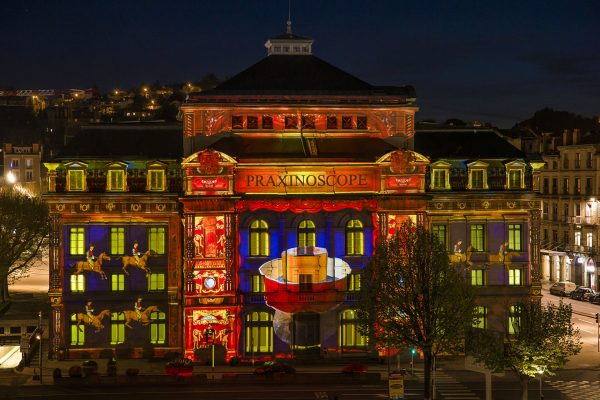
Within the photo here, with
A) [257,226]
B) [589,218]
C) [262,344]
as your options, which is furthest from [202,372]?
[589,218]

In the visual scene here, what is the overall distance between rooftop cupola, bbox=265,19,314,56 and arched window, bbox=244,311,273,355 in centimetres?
2405

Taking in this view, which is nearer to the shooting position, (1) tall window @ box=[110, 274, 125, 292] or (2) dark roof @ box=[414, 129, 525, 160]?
(1) tall window @ box=[110, 274, 125, 292]

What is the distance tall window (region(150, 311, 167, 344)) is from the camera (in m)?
79.4

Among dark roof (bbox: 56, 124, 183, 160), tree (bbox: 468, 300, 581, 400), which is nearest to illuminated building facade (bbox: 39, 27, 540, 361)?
dark roof (bbox: 56, 124, 183, 160)

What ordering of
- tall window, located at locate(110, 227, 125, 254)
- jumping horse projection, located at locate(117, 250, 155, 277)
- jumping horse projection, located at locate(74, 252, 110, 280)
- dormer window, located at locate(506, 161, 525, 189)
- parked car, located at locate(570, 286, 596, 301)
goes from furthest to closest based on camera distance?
parked car, located at locate(570, 286, 596, 301) < dormer window, located at locate(506, 161, 525, 189) < tall window, located at locate(110, 227, 125, 254) < jumping horse projection, located at locate(117, 250, 155, 277) < jumping horse projection, located at locate(74, 252, 110, 280)

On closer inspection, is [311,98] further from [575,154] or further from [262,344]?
[575,154]

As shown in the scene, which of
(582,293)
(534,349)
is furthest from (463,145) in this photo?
(582,293)

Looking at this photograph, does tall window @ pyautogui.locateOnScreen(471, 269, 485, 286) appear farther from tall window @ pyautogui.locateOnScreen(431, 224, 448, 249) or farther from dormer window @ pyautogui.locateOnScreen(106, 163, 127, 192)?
dormer window @ pyautogui.locateOnScreen(106, 163, 127, 192)

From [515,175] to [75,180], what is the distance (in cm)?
3665

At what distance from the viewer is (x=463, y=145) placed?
84.4 meters

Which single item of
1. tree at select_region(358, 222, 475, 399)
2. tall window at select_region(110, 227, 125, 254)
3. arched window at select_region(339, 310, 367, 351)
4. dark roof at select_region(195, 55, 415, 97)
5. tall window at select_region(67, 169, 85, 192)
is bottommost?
arched window at select_region(339, 310, 367, 351)

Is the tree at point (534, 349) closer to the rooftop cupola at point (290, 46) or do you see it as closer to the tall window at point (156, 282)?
the tall window at point (156, 282)

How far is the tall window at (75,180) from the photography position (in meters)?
78.9

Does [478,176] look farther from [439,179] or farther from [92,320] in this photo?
[92,320]
